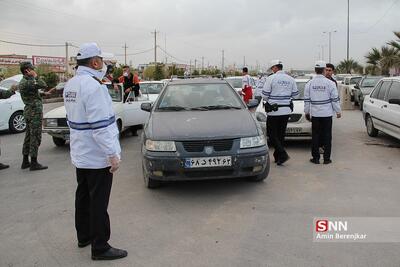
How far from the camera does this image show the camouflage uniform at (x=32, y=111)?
273 inches

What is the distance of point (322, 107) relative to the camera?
6984 millimetres

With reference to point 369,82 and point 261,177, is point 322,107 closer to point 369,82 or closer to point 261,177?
point 261,177

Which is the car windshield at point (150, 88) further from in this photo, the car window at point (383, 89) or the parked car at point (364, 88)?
the parked car at point (364, 88)

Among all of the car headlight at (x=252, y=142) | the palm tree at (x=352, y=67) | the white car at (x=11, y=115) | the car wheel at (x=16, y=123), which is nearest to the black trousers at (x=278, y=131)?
the car headlight at (x=252, y=142)

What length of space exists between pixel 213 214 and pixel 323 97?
3450mm

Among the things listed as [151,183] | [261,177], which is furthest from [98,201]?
[261,177]

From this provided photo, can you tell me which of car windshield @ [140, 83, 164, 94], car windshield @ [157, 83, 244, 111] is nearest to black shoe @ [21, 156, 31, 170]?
car windshield @ [157, 83, 244, 111]

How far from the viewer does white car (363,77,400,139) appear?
802cm

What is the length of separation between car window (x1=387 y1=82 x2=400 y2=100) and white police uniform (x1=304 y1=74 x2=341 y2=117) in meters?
2.15

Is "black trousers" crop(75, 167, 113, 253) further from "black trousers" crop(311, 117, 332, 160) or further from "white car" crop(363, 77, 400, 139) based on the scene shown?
"white car" crop(363, 77, 400, 139)

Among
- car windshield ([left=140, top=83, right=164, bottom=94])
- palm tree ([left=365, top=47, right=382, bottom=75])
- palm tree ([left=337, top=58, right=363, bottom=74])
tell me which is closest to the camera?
car windshield ([left=140, top=83, right=164, bottom=94])

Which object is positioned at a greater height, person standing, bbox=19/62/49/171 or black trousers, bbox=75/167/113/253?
person standing, bbox=19/62/49/171

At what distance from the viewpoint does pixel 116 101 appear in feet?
32.2

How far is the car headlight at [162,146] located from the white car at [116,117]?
357 centimetres
